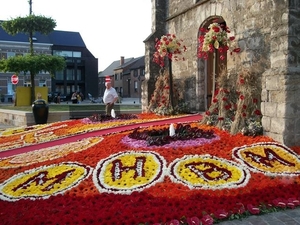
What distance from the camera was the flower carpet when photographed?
3969 mm

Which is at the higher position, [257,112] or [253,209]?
[257,112]

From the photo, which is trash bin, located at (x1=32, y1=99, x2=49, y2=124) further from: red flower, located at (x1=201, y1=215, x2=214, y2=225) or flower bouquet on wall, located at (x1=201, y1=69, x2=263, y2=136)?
red flower, located at (x1=201, y1=215, x2=214, y2=225)

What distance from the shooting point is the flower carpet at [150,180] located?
13.0 feet

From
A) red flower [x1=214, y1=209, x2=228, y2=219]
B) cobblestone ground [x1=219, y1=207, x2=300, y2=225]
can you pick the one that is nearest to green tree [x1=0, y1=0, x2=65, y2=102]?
red flower [x1=214, y1=209, x2=228, y2=219]

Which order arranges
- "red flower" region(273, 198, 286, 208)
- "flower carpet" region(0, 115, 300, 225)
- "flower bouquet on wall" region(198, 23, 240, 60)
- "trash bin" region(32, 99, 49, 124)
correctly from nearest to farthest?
"flower carpet" region(0, 115, 300, 225) → "red flower" region(273, 198, 286, 208) → "flower bouquet on wall" region(198, 23, 240, 60) → "trash bin" region(32, 99, 49, 124)

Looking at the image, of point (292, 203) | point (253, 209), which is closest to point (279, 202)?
point (292, 203)

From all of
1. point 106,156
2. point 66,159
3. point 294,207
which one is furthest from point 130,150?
point 294,207

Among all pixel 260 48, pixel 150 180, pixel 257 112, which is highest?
pixel 260 48

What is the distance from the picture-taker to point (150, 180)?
490 cm

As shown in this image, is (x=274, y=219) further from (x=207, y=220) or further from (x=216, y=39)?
(x=216, y=39)

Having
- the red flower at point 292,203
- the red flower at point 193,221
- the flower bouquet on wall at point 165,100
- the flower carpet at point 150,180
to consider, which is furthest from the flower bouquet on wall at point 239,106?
the red flower at point 193,221

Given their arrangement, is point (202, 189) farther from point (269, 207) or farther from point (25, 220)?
point (25, 220)

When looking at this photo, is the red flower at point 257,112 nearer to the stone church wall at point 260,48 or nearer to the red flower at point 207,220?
the stone church wall at point 260,48

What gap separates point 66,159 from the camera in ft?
20.1
